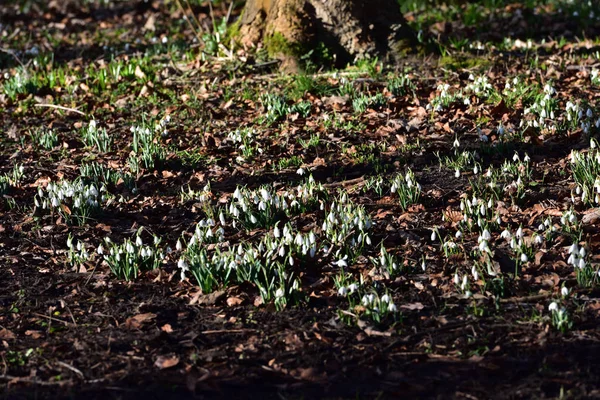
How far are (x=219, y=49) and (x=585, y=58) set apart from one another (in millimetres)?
3327

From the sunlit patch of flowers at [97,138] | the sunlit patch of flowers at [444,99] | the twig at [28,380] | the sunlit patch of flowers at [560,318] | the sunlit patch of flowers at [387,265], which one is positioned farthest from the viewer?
the sunlit patch of flowers at [444,99]

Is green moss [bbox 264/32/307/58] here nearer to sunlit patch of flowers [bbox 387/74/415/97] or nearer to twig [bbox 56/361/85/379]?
sunlit patch of flowers [bbox 387/74/415/97]

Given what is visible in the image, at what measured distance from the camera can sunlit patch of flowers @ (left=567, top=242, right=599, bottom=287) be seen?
360cm

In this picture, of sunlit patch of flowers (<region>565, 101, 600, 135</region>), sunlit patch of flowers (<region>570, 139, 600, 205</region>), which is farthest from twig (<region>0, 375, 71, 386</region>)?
sunlit patch of flowers (<region>565, 101, 600, 135</region>)

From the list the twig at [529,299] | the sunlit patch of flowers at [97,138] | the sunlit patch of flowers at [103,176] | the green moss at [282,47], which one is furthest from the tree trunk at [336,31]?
the twig at [529,299]

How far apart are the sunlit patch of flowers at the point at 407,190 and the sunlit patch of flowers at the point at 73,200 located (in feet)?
5.82

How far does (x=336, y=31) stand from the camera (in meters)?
7.34

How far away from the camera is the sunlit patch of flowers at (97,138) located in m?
6.01

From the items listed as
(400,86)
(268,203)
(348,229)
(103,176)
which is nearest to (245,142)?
(103,176)

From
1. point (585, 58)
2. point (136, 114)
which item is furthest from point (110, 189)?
point (585, 58)

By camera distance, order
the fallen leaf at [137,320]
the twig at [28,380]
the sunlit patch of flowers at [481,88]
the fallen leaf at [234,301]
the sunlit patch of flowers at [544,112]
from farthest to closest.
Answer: the sunlit patch of flowers at [481,88], the sunlit patch of flowers at [544,112], the fallen leaf at [234,301], the fallen leaf at [137,320], the twig at [28,380]

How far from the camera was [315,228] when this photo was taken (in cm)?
439

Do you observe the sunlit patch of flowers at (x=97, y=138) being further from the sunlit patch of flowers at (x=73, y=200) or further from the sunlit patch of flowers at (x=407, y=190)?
the sunlit patch of flowers at (x=407, y=190)

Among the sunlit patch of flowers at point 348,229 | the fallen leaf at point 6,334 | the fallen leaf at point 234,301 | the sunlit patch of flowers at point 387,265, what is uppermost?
the sunlit patch of flowers at point 348,229
